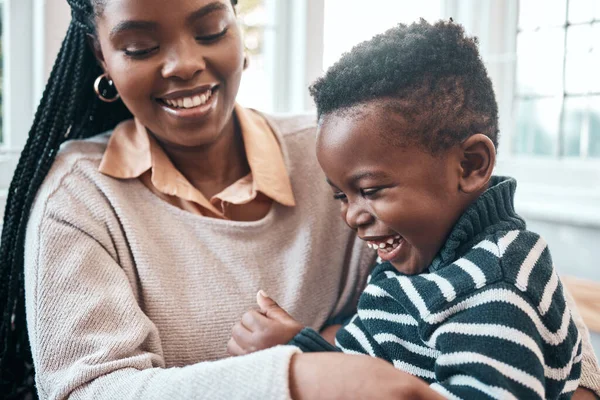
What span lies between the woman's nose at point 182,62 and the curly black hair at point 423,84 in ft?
0.96

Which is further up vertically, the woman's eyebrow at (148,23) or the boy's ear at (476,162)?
the woman's eyebrow at (148,23)

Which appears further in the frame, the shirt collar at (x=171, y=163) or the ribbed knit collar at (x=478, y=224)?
the shirt collar at (x=171, y=163)

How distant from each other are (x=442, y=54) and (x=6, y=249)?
3.02 feet

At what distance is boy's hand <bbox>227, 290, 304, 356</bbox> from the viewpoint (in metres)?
1.03

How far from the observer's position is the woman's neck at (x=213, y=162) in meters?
1.38

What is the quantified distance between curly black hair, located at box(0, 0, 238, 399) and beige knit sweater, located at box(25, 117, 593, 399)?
0.05 m

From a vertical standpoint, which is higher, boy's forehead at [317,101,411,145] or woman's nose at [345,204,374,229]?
boy's forehead at [317,101,411,145]

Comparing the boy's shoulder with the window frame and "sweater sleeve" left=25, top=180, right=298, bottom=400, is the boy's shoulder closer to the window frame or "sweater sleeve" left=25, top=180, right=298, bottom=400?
"sweater sleeve" left=25, top=180, right=298, bottom=400

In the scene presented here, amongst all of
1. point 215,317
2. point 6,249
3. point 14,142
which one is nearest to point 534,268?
point 215,317

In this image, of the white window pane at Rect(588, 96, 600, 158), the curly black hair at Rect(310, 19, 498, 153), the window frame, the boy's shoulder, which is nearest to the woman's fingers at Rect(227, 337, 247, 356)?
the boy's shoulder

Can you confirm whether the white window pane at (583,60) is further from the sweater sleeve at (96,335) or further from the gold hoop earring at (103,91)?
the sweater sleeve at (96,335)

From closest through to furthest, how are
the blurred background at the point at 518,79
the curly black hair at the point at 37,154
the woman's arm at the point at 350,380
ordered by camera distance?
the woman's arm at the point at 350,380 → the curly black hair at the point at 37,154 → the blurred background at the point at 518,79

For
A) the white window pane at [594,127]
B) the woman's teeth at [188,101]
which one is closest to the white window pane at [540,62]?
the white window pane at [594,127]

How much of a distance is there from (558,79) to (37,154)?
2.03 meters
